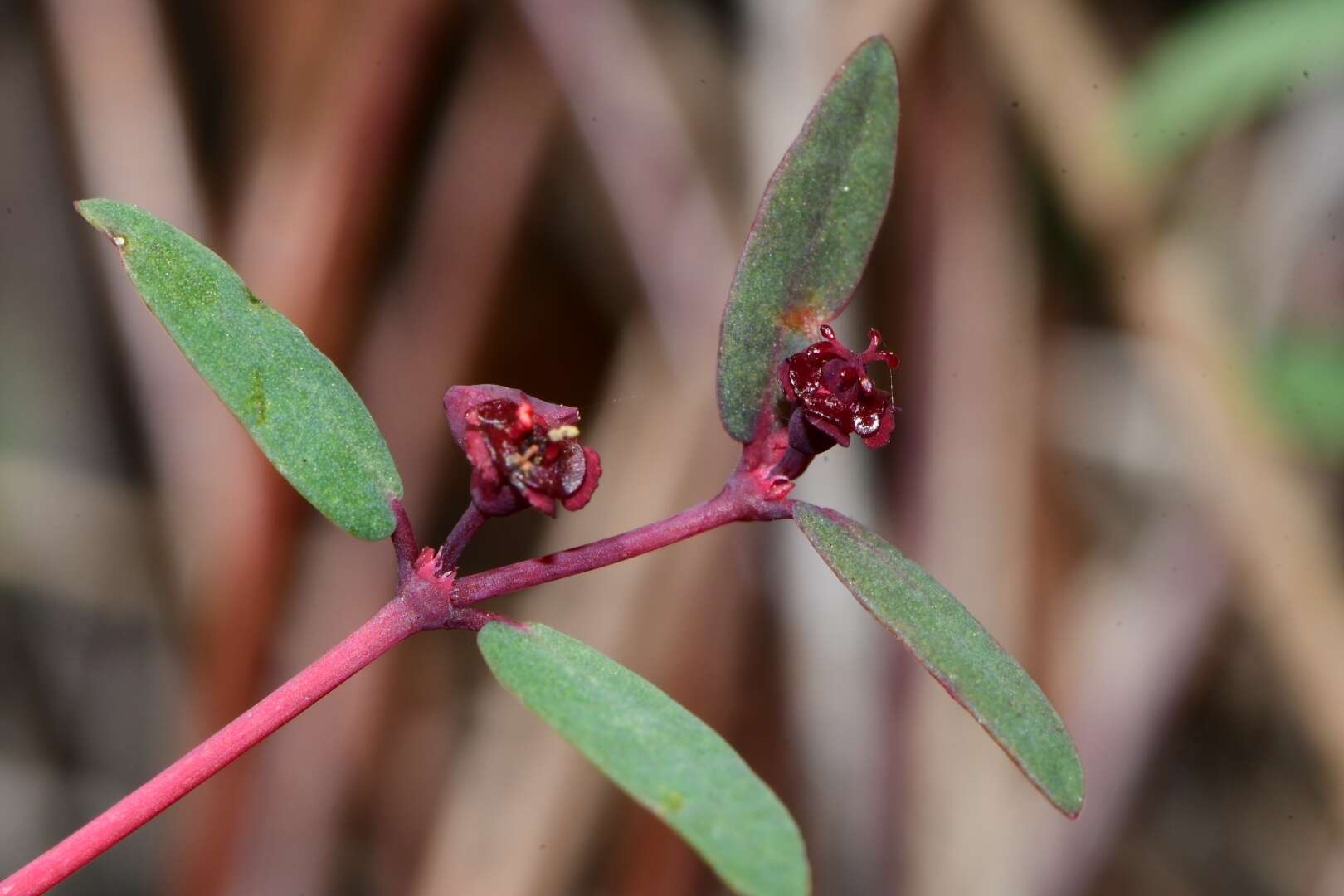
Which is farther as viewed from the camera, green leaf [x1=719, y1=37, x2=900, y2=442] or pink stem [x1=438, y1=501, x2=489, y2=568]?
green leaf [x1=719, y1=37, x2=900, y2=442]

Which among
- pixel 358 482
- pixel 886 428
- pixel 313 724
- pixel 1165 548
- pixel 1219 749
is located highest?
pixel 886 428

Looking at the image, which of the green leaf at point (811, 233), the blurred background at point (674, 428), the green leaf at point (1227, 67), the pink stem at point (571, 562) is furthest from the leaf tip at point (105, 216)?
the green leaf at point (1227, 67)

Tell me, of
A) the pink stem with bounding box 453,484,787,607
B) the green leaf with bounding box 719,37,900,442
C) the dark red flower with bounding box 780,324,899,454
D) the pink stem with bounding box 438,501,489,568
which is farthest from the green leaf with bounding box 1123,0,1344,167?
the pink stem with bounding box 438,501,489,568

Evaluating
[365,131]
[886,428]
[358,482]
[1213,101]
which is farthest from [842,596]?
[358,482]

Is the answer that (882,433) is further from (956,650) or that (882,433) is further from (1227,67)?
(1227,67)

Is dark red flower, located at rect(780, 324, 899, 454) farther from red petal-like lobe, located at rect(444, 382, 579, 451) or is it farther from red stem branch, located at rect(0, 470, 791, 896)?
red petal-like lobe, located at rect(444, 382, 579, 451)

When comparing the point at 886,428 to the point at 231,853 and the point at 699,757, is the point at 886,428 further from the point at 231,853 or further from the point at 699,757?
the point at 231,853
